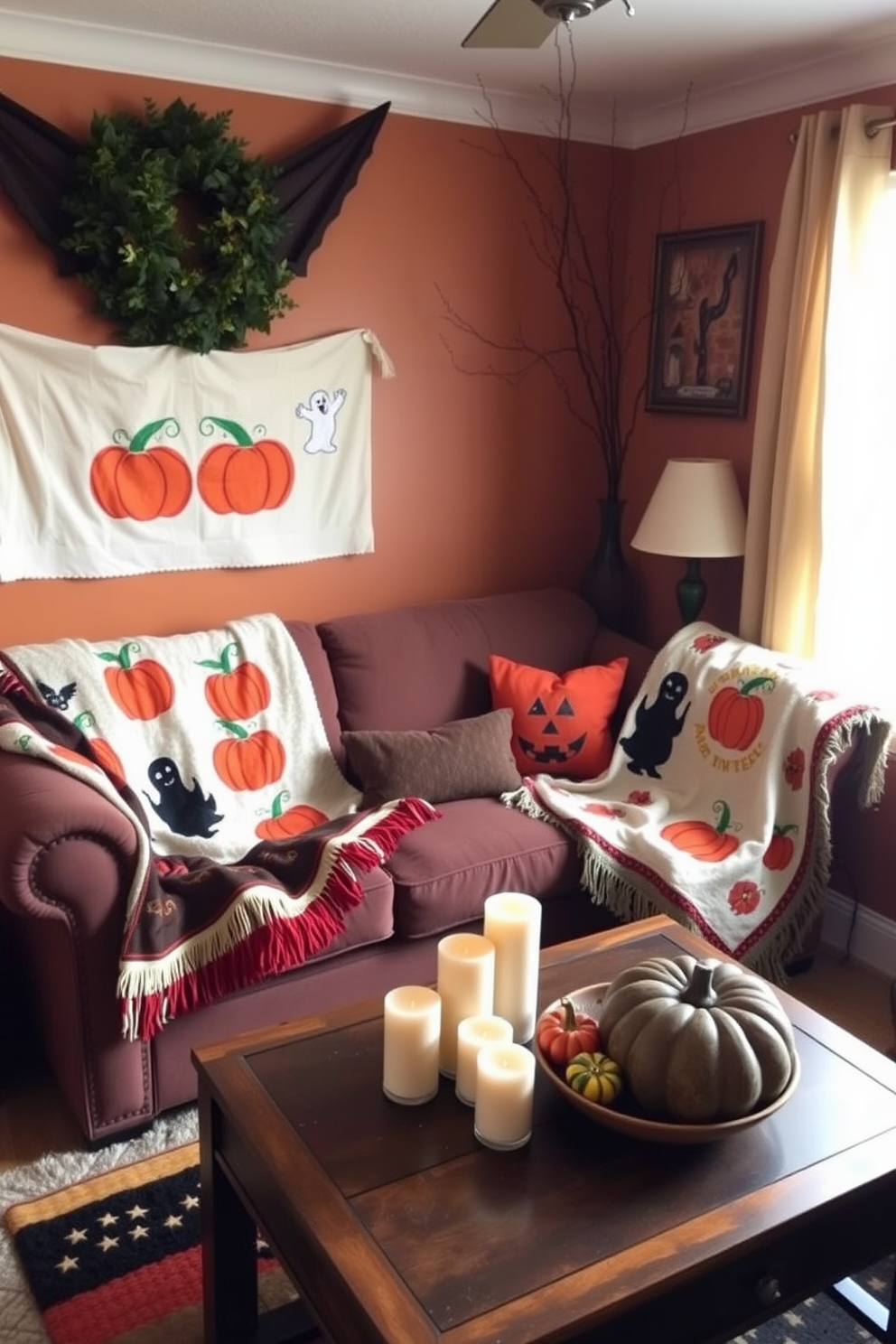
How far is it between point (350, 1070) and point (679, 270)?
2740 mm

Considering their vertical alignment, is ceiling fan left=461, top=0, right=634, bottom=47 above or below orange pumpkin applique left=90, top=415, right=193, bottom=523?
above

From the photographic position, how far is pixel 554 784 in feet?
10.1

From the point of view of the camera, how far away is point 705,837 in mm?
2859

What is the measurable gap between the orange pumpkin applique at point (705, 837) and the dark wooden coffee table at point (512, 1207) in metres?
0.97

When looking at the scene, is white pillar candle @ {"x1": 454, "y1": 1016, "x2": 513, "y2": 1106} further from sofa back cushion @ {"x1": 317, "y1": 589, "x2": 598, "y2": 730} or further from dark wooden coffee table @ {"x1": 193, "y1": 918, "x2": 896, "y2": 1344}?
sofa back cushion @ {"x1": 317, "y1": 589, "x2": 598, "y2": 730}

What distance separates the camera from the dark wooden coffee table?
1.34m

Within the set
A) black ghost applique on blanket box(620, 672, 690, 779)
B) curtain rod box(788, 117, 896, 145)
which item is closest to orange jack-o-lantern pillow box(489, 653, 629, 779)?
black ghost applique on blanket box(620, 672, 690, 779)

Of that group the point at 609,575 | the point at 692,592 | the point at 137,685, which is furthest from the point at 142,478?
the point at 692,592

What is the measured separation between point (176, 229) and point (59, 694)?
4.04 feet

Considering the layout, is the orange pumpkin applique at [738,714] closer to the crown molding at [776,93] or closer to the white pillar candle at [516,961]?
the white pillar candle at [516,961]

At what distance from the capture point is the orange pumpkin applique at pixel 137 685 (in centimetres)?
286

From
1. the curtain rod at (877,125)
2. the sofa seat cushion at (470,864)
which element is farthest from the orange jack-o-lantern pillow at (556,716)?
the curtain rod at (877,125)

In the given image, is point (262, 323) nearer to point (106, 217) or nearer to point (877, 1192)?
point (106, 217)

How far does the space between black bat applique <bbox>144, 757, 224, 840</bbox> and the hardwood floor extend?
2.07ft
